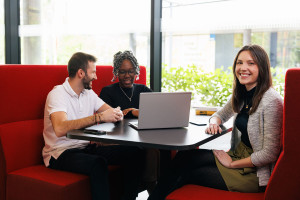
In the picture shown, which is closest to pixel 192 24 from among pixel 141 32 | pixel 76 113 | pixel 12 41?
pixel 141 32

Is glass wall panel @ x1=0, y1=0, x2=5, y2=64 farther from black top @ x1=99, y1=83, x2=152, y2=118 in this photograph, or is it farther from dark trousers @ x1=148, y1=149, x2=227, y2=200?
dark trousers @ x1=148, y1=149, x2=227, y2=200

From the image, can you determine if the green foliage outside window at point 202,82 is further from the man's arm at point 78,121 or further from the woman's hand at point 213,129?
the man's arm at point 78,121

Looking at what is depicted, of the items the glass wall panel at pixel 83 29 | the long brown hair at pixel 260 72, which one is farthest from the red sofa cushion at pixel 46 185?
the glass wall panel at pixel 83 29

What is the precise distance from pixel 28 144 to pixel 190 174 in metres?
1.20

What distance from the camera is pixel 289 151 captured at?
1662 mm

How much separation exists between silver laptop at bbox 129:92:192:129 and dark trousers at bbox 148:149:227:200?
236 millimetres

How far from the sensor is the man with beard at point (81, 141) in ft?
→ 7.54

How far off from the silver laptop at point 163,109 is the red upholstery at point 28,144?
0.57 meters

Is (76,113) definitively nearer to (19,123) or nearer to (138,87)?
(19,123)

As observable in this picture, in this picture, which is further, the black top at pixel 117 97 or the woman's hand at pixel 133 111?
the black top at pixel 117 97

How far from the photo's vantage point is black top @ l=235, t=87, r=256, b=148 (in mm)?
2145

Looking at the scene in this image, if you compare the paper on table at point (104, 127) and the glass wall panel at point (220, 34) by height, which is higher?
the glass wall panel at point (220, 34)

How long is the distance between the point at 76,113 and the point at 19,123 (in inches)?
16.1

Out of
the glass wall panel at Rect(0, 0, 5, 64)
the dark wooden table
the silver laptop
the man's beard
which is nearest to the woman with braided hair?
the man's beard
